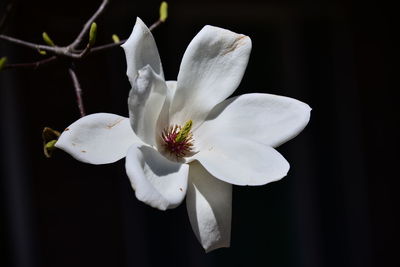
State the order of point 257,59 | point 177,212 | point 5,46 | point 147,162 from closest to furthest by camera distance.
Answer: point 147,162
point 5,46
point 177,212
point 257,59

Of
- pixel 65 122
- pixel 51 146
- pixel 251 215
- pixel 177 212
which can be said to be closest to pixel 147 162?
pixel 51 146

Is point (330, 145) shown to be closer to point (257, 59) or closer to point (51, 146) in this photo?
point (257, 59)

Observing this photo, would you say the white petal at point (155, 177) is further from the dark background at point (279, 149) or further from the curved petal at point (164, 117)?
the dark background at point (279, 149)

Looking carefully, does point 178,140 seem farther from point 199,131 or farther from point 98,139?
point 98,139

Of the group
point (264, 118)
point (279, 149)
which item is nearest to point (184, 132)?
point (264, 118)

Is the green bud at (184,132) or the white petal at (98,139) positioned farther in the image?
the green bud at (184,132)

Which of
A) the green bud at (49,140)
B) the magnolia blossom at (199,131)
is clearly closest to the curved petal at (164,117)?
the magnolia blossom at (199,131)

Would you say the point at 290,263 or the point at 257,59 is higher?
the point at 257,59
